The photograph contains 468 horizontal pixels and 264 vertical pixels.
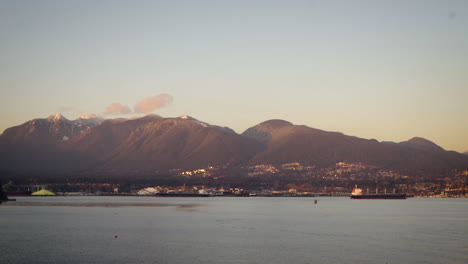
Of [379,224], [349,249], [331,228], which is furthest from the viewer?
[379,224]

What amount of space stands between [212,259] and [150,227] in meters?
30.7

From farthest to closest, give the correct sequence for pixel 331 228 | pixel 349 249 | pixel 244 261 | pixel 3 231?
1. pixel 331 228
2. pixel 3 231
3. pixel 349 249
4. pixel 244 261

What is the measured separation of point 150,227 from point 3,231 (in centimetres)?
1850

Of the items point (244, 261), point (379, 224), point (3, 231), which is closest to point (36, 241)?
point (3, 231)

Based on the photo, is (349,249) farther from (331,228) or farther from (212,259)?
(331,228)

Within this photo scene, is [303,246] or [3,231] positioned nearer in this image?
[303,246]

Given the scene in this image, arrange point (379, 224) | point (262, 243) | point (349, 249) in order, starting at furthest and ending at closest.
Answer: point (379, 224) < point (262, 243) < point (349, 249)

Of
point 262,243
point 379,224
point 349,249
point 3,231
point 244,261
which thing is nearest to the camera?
point 244,261

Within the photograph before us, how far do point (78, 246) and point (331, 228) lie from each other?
35451mm

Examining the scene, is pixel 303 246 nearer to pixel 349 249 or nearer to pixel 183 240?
pixel 349 249

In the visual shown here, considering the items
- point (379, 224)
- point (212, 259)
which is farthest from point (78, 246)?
point (379, 224)

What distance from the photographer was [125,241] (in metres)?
65.4

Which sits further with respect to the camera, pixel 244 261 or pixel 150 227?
pixel 150 227

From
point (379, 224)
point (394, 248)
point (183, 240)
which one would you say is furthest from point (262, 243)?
point (379, 224)
